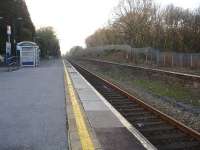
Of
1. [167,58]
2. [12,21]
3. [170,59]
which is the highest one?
[12,21]

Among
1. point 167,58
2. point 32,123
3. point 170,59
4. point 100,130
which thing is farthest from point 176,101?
point 167,58

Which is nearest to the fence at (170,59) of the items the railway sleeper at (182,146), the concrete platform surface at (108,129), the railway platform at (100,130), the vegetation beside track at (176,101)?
the vegetation beside track at (176,101)

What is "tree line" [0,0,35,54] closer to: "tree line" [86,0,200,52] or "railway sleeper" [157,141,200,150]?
"tree line" [86,0,200,52]

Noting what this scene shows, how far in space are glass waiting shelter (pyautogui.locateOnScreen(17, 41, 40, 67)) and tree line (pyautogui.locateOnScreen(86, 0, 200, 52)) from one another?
3606 cm

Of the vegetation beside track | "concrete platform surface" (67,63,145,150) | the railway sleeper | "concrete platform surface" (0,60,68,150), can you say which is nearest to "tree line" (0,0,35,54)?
the vegetation beside track

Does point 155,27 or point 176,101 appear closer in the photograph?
point 176,101

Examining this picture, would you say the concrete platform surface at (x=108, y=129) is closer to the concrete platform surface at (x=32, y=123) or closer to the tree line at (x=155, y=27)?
the concrete platform surface at (x=32, y=123)

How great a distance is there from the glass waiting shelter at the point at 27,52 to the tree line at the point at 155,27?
36063 mm

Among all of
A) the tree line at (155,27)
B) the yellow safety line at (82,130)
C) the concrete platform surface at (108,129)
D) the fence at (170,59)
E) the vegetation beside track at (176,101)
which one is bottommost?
the vegetation beside track at (176,101)

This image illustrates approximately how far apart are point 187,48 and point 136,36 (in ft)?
34.5

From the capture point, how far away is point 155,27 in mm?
86375

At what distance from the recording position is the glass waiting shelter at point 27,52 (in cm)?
4638

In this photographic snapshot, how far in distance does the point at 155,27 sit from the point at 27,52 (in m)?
43.9

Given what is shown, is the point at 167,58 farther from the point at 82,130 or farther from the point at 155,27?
the point at 82,130
